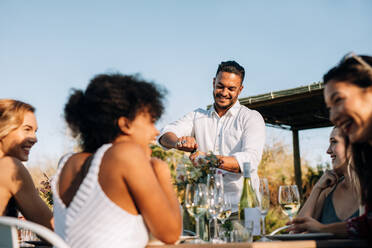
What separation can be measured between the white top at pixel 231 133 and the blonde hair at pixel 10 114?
4.68 feet

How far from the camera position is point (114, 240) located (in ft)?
5.10

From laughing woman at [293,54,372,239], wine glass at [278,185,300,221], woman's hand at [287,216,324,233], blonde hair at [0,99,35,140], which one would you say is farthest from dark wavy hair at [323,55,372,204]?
blonde hair at [0,99,35,140]

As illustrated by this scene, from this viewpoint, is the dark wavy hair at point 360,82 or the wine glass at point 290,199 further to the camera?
the wine glass at point 290,199

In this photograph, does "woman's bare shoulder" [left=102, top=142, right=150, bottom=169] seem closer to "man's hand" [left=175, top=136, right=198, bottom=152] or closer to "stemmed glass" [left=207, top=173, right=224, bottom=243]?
"stemmed glass" [left=207, top=173, right=224, bottom=243]

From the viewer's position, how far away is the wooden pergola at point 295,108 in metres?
6.74

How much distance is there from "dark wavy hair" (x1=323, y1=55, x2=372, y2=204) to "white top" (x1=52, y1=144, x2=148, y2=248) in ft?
3.24

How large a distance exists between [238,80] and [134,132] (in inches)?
80.3

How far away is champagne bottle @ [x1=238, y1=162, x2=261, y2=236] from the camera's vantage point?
2.17 metres

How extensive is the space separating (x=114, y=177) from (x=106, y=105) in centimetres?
31

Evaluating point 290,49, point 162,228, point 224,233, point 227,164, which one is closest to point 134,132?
point 162,228

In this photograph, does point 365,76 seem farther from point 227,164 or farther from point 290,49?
point 290,49

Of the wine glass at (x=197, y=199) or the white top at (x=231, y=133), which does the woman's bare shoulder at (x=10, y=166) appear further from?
the white top at (x=231, y=133)

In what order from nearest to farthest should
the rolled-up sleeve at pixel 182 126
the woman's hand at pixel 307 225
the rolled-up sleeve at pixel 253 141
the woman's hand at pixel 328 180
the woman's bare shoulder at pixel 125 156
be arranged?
1. the woman's bare shoulder at pixel 125 156
2. the woman's hand at pixel 307 225
3. the woman's hand at pixel 328 180
4. the rolled-up sleeve at pixel 253 141
5. the rolled-up sleeve at pixel 182 126

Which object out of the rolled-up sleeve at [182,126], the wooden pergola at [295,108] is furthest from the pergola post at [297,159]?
the rolled-up sleeve at [182,126]
